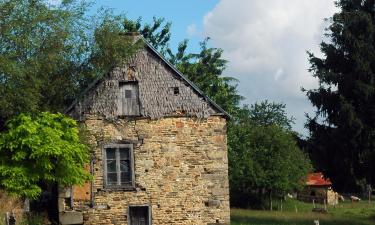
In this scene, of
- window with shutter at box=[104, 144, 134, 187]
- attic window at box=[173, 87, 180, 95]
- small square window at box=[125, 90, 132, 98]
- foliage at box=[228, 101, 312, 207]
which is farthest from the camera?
foliage at box=[228, 101, 312, 207]

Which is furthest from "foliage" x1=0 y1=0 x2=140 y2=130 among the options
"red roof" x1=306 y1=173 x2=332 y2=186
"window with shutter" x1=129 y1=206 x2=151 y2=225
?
"red roof" x1=306 y1=173 x2=332 y2=186

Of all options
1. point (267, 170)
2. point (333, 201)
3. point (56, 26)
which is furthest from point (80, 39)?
point (333, 201)

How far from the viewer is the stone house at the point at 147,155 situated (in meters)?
23.3

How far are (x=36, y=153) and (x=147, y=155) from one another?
4965mm

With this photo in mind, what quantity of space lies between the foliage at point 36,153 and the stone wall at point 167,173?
242 cm

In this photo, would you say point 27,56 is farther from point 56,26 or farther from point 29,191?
point 29,191

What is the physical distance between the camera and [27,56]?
2177 centimetres

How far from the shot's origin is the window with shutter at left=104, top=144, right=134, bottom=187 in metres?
23.5

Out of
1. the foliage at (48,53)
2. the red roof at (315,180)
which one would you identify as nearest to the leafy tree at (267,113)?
the red roof at (315,180)

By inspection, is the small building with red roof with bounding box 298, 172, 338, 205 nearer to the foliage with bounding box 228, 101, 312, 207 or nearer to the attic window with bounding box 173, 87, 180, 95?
the foliage with bounding box 228, 101, 312, 207

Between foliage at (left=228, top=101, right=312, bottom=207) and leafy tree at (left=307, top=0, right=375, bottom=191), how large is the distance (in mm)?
12675

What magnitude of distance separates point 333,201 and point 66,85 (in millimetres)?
40124

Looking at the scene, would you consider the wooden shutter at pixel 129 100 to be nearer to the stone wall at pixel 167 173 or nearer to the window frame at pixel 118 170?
the stone wall at pixel 167 173

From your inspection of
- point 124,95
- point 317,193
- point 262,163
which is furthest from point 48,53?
point 317,193
